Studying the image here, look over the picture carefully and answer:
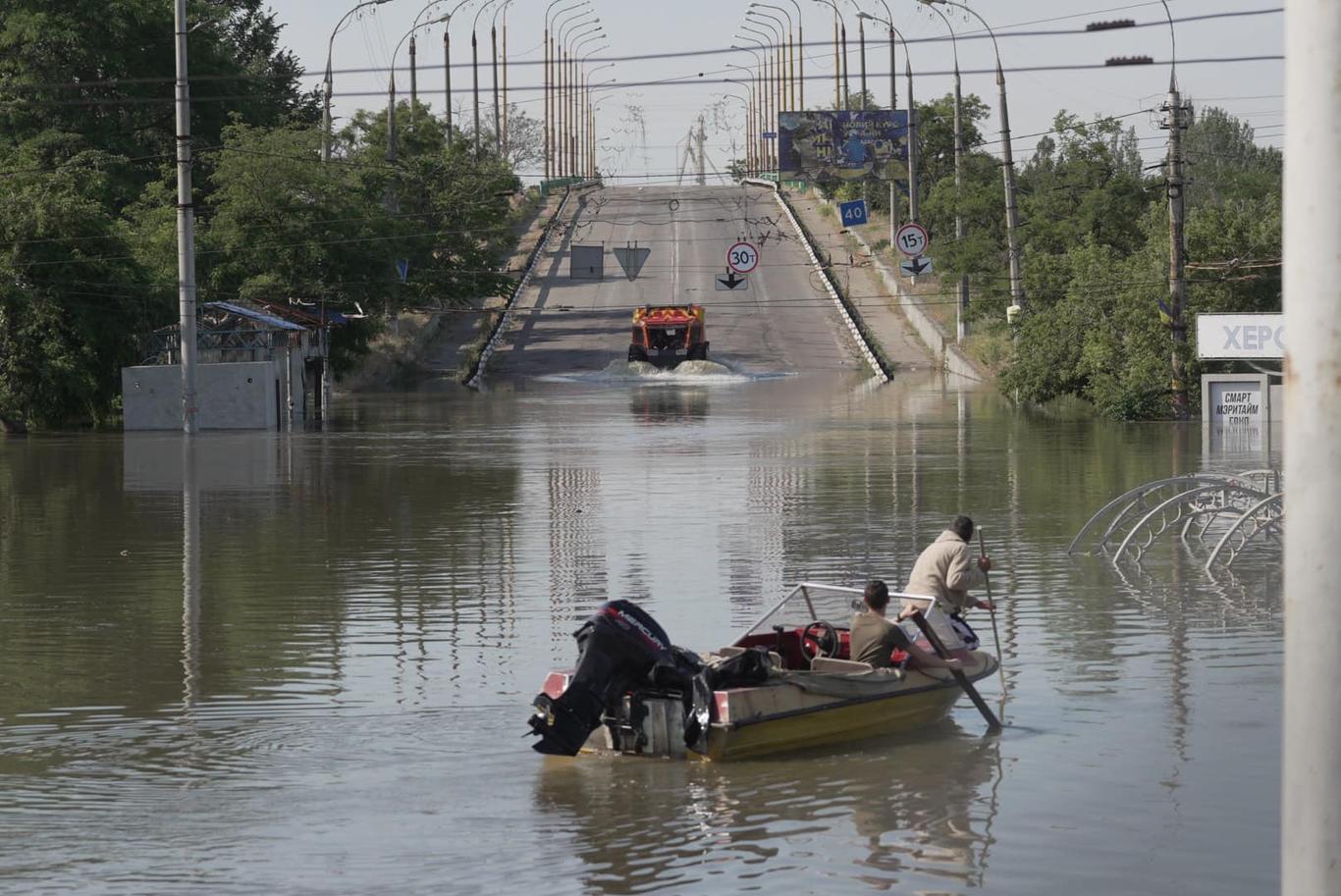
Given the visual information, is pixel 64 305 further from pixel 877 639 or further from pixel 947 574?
pixel 877 639

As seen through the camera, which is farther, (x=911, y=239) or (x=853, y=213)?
(x=853, y=213)

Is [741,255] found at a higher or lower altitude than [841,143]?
lower

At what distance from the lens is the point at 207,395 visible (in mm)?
50562

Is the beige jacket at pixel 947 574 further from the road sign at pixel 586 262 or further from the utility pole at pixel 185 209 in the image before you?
the road sign at pixel 586 262

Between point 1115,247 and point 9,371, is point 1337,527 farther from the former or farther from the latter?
point 1115,247

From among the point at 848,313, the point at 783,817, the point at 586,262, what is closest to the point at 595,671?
the point at 783,817

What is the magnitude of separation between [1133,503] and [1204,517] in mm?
2638

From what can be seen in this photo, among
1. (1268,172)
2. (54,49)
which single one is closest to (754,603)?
(54,49)

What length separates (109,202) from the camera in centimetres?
7056

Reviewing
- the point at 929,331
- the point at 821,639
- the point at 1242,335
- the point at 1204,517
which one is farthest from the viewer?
the point at 929,331

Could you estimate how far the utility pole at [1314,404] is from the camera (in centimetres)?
383

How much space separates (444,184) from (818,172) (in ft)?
62.3

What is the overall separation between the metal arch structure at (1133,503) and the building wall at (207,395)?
88.5ft

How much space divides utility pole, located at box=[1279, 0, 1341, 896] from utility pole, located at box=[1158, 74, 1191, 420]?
1745 inches
